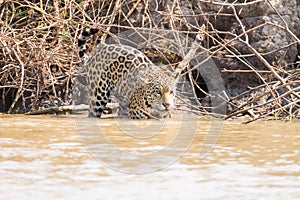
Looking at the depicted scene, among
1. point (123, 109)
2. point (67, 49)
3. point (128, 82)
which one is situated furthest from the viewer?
point (67, 49)

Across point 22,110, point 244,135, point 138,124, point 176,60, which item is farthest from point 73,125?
point 176,60

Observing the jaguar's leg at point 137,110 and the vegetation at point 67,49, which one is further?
the vegetation at point 67,49

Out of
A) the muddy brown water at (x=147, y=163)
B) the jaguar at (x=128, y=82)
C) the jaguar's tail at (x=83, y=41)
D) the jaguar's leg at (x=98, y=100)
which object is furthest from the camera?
the jaguar's tail at (x=83, y=41)

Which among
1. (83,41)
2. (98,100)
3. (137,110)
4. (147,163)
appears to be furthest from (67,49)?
(147,163)

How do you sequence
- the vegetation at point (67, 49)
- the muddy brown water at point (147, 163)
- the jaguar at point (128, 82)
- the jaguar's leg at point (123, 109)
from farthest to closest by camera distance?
the vegetation at point (67, 49) < the jaguar's leg at point (123, 109) < the jaguar at point (128, 82) < the muddy brown water at point (147, 163)

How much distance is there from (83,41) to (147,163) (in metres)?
3.92

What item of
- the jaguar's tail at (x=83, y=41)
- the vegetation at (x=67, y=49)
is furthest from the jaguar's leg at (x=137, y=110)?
the jaguar's tail at (x=83, y=41)

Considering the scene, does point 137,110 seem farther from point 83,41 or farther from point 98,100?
point 83,41

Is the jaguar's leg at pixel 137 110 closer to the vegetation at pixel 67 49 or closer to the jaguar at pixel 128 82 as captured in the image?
the jaguar at pixel 128 82

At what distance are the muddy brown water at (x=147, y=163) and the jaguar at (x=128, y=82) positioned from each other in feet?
3.88

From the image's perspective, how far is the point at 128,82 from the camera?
6441mm

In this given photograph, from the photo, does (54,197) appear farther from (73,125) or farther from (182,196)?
(73,125)

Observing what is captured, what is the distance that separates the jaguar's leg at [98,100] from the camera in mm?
6441

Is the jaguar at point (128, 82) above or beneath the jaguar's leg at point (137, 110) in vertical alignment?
above
